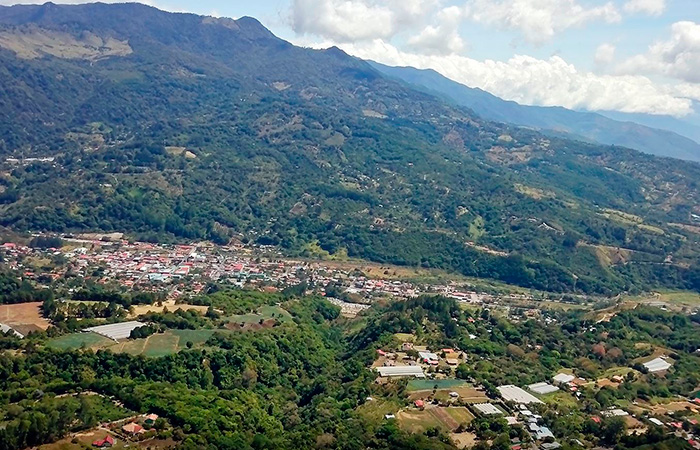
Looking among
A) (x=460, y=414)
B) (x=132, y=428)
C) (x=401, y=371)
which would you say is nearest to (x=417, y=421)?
(x=460, y=414)

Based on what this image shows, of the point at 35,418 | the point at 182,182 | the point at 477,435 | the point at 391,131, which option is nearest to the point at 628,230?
the point at 391,131

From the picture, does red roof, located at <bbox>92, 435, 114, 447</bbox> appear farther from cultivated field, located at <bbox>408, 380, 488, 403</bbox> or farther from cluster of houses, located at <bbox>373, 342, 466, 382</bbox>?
cluster of houses, located at <bbox>373, 342, 466, 382</bbox>

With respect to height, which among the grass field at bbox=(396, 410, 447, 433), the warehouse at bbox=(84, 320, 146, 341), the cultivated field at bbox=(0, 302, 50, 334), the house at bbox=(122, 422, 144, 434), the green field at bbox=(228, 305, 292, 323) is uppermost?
the grass field at bbox=(396, 410, 447, 433)

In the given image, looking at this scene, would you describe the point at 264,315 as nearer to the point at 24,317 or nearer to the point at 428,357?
the point at 428,357

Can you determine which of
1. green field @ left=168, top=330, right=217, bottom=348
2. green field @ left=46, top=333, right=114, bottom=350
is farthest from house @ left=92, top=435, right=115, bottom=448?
green field @ left=168, top=330, right=217, bottom=348

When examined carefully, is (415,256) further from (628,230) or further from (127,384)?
(127,384)

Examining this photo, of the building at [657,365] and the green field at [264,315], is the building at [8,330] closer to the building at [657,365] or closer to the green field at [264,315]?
the green field at [264,315]
